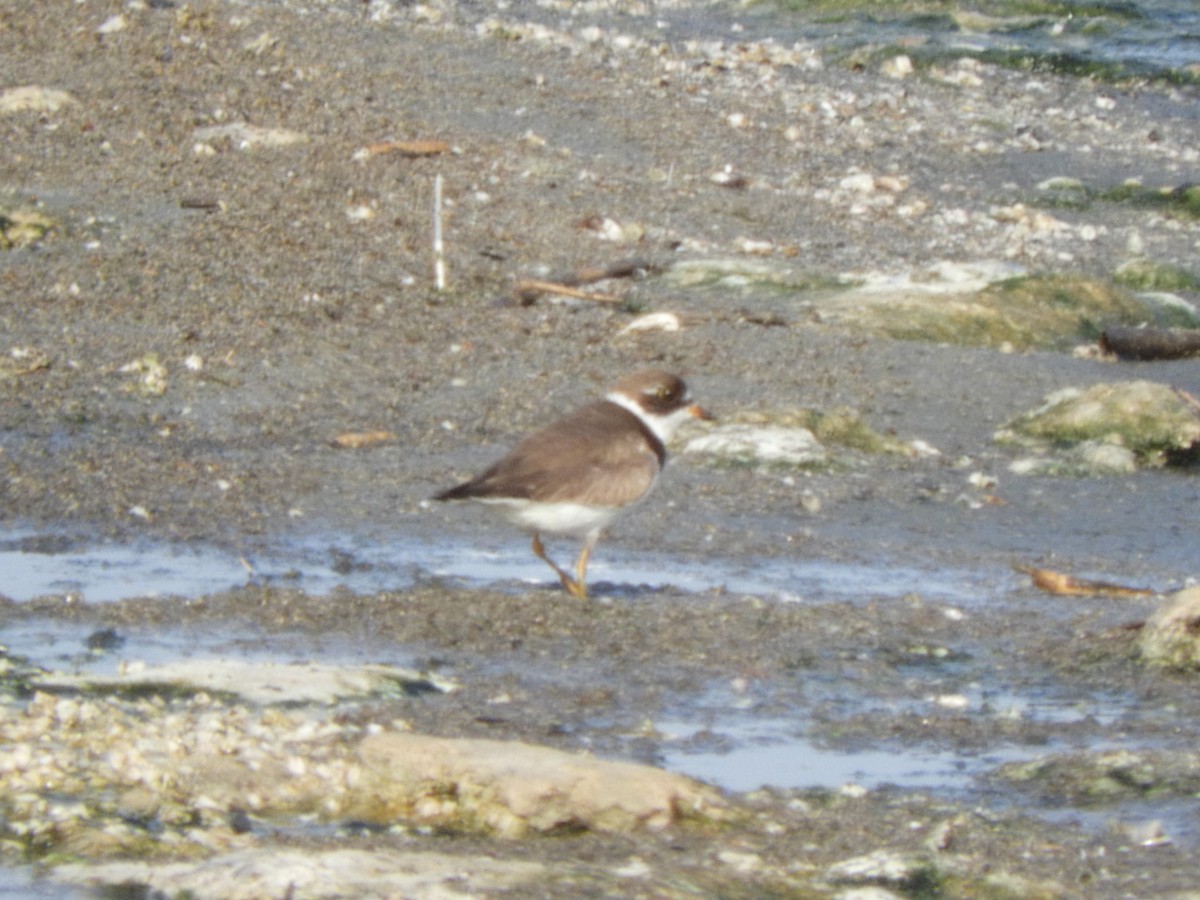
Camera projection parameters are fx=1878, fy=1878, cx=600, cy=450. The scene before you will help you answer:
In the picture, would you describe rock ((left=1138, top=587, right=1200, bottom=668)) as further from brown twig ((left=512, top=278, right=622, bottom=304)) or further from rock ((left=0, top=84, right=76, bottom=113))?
rock ((left=0, top=84, right=76, bottom=113))

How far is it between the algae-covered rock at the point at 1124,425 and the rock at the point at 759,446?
915mm

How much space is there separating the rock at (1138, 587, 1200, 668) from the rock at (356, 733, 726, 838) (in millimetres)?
1694

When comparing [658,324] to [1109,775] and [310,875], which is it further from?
[310,875]

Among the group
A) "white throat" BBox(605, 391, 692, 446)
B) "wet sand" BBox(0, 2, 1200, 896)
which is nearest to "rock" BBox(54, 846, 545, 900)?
"wet sand" BBox(0, 2, 1200, 896)

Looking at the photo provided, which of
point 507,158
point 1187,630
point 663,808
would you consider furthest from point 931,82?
point 663,808

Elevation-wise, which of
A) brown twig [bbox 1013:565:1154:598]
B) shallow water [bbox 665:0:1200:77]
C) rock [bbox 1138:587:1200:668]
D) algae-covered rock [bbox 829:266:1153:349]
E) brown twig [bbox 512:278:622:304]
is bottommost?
brown twig [bbox 1013:565:1154:598]

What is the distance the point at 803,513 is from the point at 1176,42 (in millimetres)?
16269

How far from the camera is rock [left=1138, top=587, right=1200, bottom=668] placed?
4887 millimetres

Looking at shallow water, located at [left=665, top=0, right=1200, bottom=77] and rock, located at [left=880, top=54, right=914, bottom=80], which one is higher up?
shallow water, located at [left=665, top=0, right=1200, bottom=77]

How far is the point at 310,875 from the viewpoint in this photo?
3.13 m

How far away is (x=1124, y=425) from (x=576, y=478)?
279cm

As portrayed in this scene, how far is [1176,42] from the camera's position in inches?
824

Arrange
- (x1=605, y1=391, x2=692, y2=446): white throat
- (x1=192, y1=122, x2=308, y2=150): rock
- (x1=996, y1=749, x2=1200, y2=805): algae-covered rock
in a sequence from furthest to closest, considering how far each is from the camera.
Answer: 1. (x1=192, y1=122, x2=308, y2=150): rock
2. (x1=605, y1=391, x2=692, y2=446): white throat
3. (x1=996, y1=749, x2=1200, y2=805): algae-covered rock

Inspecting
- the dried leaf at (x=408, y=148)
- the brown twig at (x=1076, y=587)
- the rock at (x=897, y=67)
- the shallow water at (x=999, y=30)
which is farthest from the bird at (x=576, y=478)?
the shallow water at (x=999, y=30)
